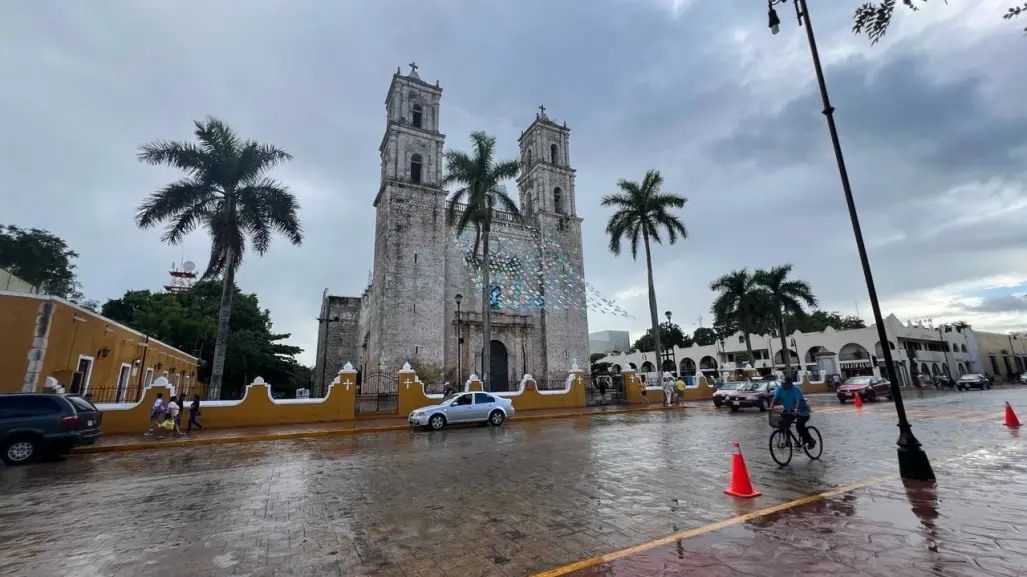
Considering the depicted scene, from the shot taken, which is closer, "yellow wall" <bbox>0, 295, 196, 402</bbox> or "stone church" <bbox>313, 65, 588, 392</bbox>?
"yellow wall" <bbox>0, 295, 196, 402</bbox>

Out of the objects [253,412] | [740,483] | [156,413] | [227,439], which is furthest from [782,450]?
[253,412]

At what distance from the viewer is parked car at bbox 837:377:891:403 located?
2242 centimetres

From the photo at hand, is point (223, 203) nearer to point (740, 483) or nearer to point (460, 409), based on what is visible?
point (460, 409)

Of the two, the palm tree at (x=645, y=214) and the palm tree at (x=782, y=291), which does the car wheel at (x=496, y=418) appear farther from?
the palm tree at (x=782, y=291)

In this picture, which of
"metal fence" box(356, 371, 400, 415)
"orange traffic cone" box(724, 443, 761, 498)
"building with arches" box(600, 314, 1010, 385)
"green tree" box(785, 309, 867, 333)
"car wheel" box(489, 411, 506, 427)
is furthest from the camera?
"green tree" box(785, 309, 867, 333)

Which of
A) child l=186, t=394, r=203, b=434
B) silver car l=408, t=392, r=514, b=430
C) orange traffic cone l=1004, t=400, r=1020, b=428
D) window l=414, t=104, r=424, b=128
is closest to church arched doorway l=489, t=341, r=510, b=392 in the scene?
silver car l=408, t=392, r=514, b=430

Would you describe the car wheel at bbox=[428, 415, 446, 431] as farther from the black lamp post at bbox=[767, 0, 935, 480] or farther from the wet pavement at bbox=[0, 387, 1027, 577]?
the black lamp post at bbox=[767, 0, 935, 480]

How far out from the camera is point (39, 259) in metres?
32.6

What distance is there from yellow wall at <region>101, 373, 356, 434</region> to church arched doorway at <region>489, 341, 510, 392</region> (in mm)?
12806

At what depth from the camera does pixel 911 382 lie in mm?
46188

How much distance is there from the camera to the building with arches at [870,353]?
1681 inches

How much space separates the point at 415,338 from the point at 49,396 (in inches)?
713

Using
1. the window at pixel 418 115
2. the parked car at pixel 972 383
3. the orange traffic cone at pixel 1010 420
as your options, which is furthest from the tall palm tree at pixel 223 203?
the parked car at pixel 972 383

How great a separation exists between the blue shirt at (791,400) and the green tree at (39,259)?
4175 centimetres
